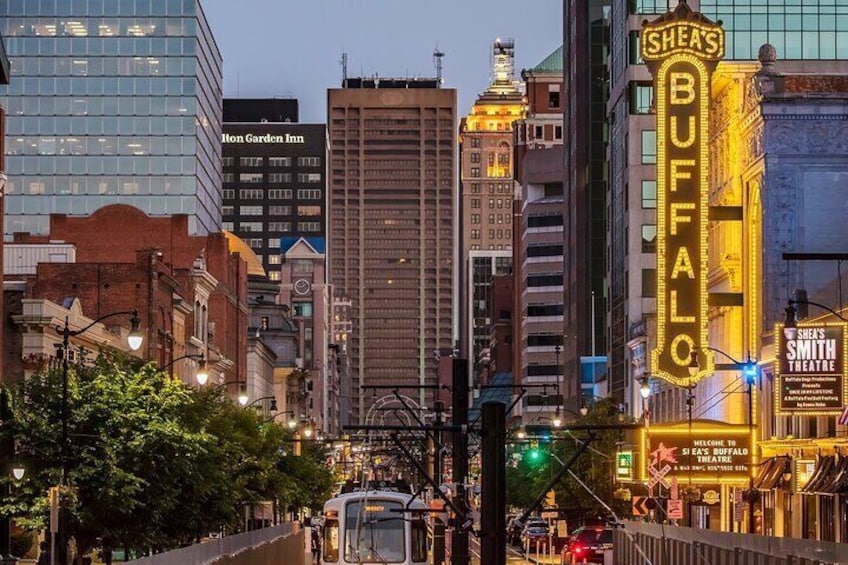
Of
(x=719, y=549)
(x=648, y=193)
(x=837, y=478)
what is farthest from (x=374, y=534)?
(x=648, y=193)

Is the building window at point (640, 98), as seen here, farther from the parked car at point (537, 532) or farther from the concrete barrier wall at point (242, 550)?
the concrete barrier wall at point (242, 550)

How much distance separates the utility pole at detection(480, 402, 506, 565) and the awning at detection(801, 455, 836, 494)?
1913 inches

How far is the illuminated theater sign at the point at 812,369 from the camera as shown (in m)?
67.5

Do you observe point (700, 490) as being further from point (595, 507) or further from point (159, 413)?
point (159, 413)

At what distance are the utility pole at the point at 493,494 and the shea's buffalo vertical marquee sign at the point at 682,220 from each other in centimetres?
6505

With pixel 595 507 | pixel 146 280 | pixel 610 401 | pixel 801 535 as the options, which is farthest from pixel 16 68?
pixel 801 535

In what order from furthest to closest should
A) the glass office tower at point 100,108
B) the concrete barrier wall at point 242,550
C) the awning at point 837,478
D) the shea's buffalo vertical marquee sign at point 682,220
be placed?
the glass office tower at point 100,108, the shea's buffalo vertical marquee sign at point 682,220, the awning at point 837,478, the concrete barrier wall at point 242,550

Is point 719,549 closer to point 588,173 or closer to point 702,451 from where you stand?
point 702,451

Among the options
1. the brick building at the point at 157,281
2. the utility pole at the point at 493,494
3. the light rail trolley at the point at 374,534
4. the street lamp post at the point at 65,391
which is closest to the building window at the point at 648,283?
the brick building at the point at 157,281

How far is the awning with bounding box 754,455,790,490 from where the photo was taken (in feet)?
271

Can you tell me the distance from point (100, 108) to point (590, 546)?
108 meters

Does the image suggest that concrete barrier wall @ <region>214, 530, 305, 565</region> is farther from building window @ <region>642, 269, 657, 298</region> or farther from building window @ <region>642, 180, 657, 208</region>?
building window @ <region>642, 180, 657, 208</region>

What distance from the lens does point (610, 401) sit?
126m

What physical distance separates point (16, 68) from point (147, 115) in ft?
39.6
